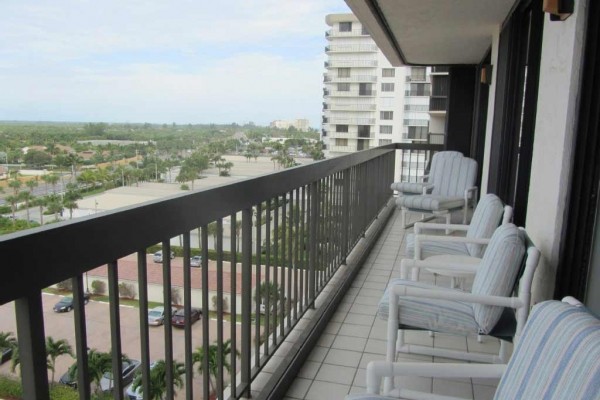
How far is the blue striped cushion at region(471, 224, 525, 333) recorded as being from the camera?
76.6 inches

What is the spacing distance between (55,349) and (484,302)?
1605 mm

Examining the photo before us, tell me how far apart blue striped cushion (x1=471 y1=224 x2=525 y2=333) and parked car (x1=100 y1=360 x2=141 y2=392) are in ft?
4.79

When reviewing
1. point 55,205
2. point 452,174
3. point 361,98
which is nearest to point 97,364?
point 55,205

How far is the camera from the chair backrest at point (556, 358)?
958 millimetres

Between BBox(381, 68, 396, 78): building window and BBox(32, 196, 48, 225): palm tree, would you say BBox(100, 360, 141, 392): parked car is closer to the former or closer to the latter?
BBox(32, 196, 48, 225): palm tree

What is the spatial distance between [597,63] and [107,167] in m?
1.82

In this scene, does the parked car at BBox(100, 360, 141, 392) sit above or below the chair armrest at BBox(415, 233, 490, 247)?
above

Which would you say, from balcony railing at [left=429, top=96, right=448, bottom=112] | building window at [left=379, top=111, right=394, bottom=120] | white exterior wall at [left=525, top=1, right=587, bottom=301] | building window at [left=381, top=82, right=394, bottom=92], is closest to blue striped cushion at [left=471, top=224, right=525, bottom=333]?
white exterior wall at [left=525, top=1, right=587, bottom=301]

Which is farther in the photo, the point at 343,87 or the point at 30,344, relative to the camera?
the point at 343,87

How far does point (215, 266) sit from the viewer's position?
1.70 m

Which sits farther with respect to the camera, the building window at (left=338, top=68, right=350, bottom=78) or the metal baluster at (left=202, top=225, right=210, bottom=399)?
the building window at (left=338, top=68, right=350, bottom=78)

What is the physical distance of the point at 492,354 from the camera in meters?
2.66

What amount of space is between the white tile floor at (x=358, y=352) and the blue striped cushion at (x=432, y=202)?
142 cm

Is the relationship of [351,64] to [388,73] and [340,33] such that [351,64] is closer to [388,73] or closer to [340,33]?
[340,33]
